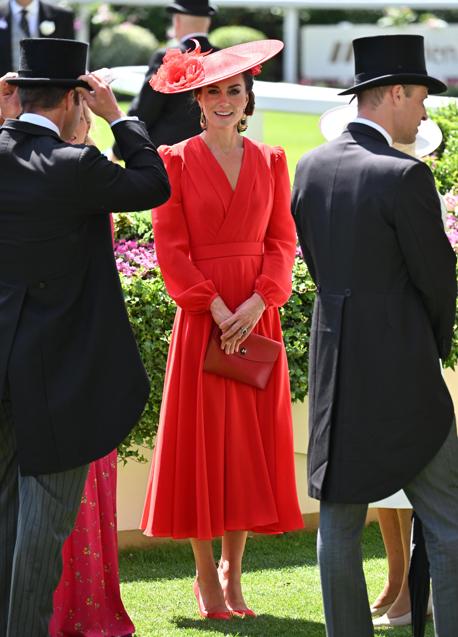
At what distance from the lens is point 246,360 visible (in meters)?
5.46

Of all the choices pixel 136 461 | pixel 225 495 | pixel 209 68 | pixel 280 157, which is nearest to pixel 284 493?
pixel 225 495

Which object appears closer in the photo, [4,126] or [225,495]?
[4,126]

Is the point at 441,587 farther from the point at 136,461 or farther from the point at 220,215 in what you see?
the point at 136,461

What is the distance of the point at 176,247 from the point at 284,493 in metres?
1.07

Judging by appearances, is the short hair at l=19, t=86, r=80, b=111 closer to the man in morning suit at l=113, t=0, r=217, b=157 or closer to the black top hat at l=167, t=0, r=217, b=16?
the man in morning suit at l=113, t=0, r=217, b=157

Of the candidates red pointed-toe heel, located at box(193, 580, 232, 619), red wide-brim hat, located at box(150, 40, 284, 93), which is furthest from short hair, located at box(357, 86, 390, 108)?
red pointed-toe heel, located at box(193, 580, 232, 619)

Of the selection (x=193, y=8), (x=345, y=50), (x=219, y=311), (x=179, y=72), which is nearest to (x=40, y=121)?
(x=179, y=72)

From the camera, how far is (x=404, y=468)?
4262mm

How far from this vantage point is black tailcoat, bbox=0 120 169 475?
4.14 m

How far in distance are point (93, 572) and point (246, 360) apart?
101 centimetres

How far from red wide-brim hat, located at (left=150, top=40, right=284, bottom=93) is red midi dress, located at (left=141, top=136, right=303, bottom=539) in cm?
28

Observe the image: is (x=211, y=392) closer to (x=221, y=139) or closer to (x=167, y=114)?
(x=221, y=139)

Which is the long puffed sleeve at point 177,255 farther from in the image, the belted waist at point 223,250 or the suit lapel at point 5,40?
the suit lapel at point 5,40

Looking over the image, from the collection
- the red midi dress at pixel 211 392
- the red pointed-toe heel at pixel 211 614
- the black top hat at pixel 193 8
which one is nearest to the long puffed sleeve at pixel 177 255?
the red midi dress at pixel 211 392
